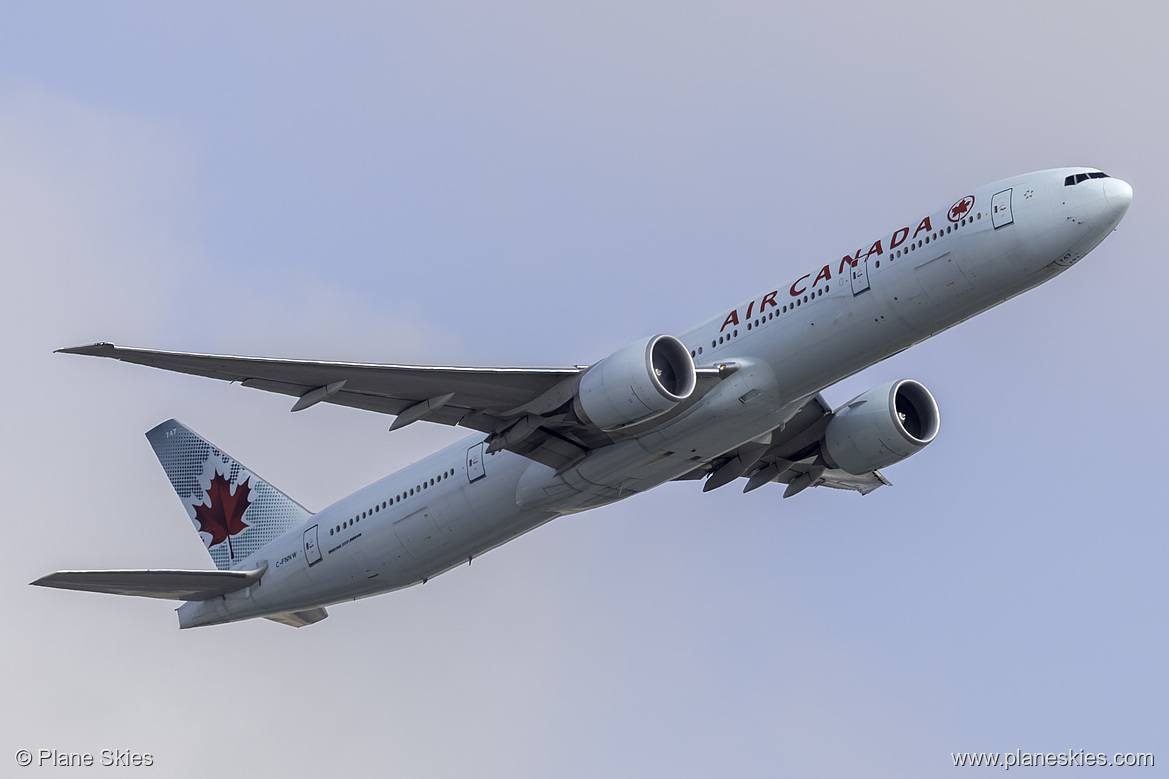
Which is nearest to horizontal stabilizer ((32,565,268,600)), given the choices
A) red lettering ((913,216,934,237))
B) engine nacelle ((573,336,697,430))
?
engine nacelle ((573,336,697,430))

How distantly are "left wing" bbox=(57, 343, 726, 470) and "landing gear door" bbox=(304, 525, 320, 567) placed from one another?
255 inches

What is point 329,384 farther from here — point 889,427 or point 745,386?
point 889,427

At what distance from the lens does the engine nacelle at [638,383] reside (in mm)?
26906

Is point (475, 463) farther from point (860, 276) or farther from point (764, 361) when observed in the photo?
point (860, 276)

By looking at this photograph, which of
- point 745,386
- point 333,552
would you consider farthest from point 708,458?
point 333,552

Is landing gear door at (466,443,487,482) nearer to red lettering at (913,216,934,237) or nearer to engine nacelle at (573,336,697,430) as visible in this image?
engine nacelle at (573,336,697,430)

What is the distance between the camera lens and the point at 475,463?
32031 millimetres

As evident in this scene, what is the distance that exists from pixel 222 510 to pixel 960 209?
22155 millimetres

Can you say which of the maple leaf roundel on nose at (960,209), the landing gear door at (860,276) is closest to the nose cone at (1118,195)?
the maple leaf roundel on nose at (960,209)

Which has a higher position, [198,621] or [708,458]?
[708,458]

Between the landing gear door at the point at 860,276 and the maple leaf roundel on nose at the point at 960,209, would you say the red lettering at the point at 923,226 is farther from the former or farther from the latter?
the landing gear door at the point at 860,276

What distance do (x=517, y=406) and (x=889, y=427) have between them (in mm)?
8936

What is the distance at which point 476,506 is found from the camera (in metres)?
31.7

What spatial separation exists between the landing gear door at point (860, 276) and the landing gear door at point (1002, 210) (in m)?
2.53
